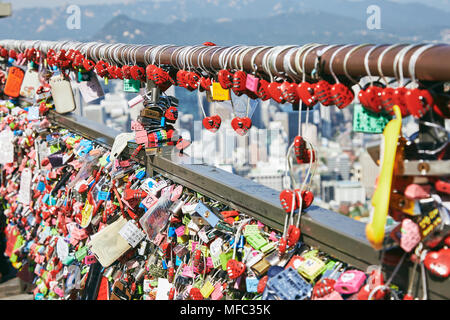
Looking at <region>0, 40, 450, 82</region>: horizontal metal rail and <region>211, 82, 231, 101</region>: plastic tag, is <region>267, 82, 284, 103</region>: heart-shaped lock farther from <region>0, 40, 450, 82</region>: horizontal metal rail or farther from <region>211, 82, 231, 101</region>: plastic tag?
<region>211, 82, 231, 101</region>: plastic tag

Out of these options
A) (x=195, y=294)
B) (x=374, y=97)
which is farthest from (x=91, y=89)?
(x=374, y=97)

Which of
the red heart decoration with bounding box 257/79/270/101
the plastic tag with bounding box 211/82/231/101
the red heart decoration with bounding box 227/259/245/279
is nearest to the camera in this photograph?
the red heart decoration with bounding box 257/79/270/101

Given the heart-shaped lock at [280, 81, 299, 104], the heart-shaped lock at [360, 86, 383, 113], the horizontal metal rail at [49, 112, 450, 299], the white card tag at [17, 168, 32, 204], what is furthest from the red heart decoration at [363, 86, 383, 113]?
the white card tag at [17, 168, 32, 204]

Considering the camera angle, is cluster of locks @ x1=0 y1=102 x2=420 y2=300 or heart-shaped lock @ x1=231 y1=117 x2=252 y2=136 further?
heart-shaped lock @ x1=231 y1=117 x2=252 y2=136

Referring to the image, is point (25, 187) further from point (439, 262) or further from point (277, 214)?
point (439, 262)

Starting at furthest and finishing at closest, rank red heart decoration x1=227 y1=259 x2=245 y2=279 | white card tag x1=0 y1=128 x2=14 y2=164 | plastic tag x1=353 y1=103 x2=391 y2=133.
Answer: white card tag x1=0 y1=128 x2=14 y2=164
red heart decoration x1=227 y1=259 x2=245 y2=279
plastic tag x1=353 y1=103 x2=391 y2=133

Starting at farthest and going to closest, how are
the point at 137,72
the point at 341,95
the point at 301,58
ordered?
1. the point at 137,72
2. the point at 301,58
3. the point at 341,95
